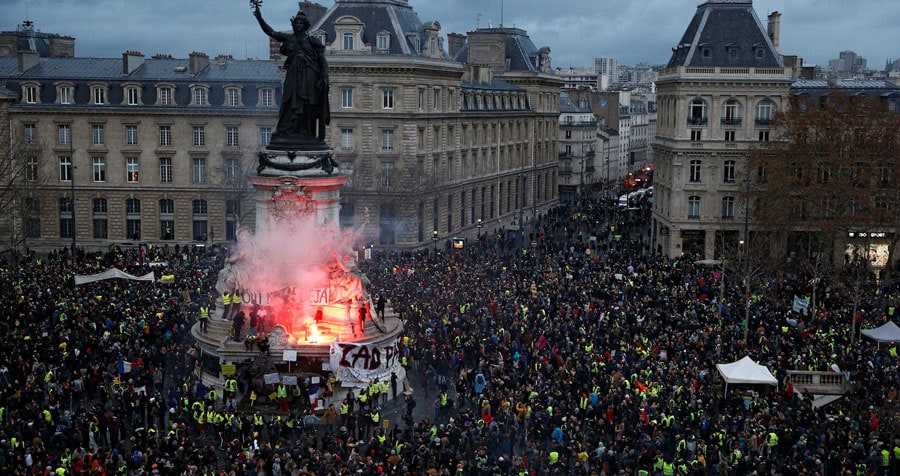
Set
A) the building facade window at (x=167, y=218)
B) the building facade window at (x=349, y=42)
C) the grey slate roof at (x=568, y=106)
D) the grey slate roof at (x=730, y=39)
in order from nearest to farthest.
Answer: the grey slate roof at (x=730, y=39)
the building facade window at (x=349, y=42)
the building facade window at (x=167, y=218)
the grey slate roof at (x=568, y=106)

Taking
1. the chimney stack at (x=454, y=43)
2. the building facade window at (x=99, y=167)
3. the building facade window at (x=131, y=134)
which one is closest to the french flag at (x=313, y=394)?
the building facade window at (x=131, y=134)

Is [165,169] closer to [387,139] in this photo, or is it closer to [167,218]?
[167,218]

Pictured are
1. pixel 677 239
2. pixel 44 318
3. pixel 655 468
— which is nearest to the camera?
pixel 655 468

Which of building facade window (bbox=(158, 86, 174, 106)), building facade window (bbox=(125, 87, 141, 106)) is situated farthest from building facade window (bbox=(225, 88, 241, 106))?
building facade window (bbox=(125, 87, 141, 106))

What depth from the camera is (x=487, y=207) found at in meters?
85.3

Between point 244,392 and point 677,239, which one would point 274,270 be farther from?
point 677,239

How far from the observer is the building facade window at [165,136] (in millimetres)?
68500

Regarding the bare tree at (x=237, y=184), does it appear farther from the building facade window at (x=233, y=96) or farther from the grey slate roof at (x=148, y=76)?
the grey slate roof at (x=148, y=76)

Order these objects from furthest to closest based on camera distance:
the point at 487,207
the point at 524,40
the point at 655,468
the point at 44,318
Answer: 1. the point at 524,40
2. the point at 487,207
3. the point at 44,318
4. the point at 655,468

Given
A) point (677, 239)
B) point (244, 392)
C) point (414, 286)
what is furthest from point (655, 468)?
point (677, 239)

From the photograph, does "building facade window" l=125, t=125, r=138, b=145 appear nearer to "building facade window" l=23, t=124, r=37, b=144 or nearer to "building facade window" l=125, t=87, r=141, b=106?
"building facade window" l=125, t=87, r=141, b=106

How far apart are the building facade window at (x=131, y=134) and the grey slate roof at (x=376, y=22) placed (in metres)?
14.0

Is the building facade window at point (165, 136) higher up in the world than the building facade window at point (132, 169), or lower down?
higher up

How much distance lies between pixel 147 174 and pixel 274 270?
1465 inches
